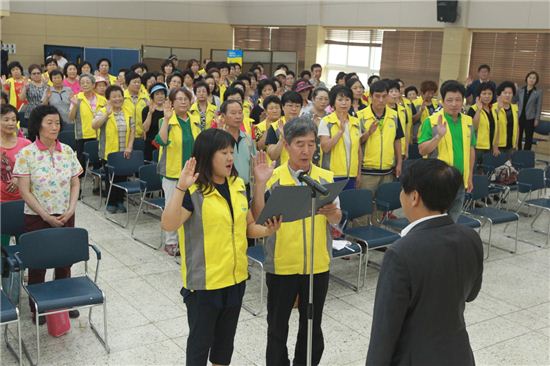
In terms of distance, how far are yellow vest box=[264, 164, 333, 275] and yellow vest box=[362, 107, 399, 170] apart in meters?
2.69

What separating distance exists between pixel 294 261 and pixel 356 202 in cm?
229

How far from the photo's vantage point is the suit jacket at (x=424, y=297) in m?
1.99

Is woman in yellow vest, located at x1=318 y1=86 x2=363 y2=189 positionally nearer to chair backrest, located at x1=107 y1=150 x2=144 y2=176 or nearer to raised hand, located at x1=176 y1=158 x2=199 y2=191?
chair backrest, located at x1=107 y1=150 x2=144 y2=176

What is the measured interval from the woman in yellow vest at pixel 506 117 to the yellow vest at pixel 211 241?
6.03m

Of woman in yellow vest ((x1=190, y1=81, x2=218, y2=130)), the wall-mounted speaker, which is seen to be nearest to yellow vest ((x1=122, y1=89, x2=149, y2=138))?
woman in yellow vest ((x1=190, y1=81, x2=218, y2=130))

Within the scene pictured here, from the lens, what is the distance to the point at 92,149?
299 inches

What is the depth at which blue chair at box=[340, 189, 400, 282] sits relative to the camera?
5336 millimetres

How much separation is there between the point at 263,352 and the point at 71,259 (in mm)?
1510

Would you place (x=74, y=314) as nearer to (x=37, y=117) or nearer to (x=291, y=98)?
(x=37, y=117)

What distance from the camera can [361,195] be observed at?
18.2 feet

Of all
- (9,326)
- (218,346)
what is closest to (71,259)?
(9,326)

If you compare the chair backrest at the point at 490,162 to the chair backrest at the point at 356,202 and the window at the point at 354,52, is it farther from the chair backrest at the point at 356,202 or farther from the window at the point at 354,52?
the window at the point at 354,52

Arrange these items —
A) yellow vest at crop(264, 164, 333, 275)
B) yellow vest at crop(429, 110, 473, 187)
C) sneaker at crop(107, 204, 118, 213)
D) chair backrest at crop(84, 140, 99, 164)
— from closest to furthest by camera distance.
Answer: yellow vest at crop(264, 164, 333, 275) < yellow vest at crop(429, 110, 473, 187) < sneaker at crop(107, 204, 118, 213) < chair backrest at crop(84, 140, 99, 164)

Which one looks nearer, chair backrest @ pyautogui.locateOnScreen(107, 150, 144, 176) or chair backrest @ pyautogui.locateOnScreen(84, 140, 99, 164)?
chair backrest @ pyautogui.locateOnScreen(107, 150, 144, 176)
